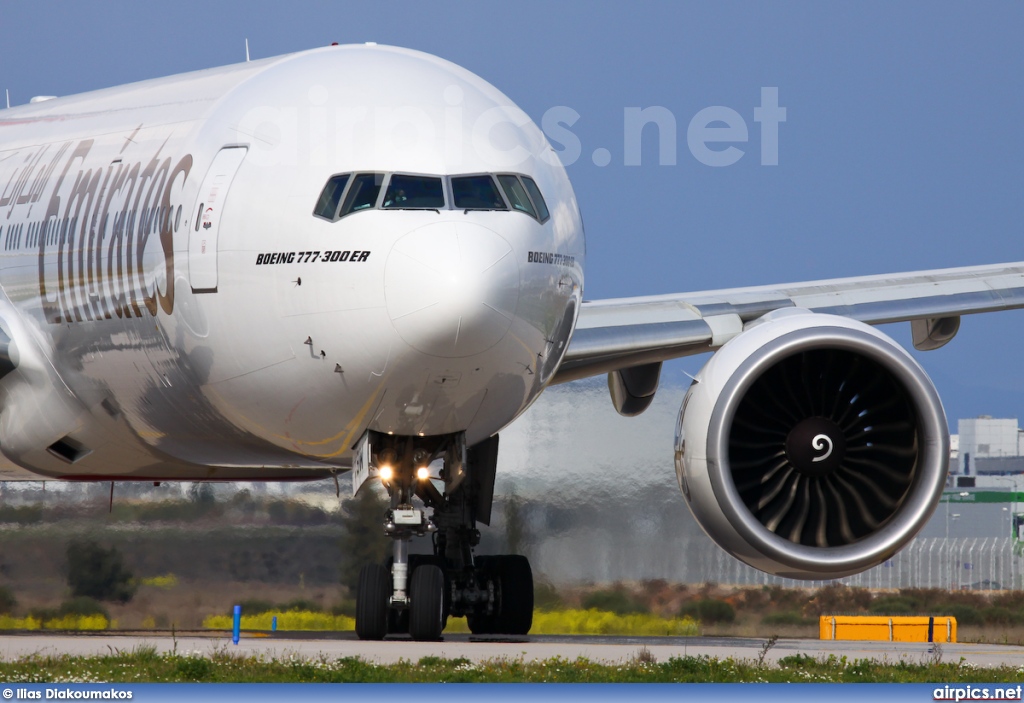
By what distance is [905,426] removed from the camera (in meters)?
12.1

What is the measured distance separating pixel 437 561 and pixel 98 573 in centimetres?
629

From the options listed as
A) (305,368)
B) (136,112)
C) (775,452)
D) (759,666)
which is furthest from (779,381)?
(136,112)

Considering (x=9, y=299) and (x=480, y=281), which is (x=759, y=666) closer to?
(x=480, y=281)

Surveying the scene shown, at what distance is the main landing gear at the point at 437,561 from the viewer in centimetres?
1166

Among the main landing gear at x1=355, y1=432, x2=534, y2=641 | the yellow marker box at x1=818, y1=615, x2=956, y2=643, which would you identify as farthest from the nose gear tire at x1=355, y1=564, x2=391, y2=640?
the yellow marker box at x1=818, y1=615, x2=956, y2=643

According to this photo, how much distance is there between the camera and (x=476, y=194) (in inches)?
419

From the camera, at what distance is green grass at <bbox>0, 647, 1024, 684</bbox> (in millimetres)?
9359

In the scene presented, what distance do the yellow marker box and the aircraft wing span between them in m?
4.92

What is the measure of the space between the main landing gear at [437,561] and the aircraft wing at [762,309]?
1243 mm

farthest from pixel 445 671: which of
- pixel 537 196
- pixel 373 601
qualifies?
pixel 373 601

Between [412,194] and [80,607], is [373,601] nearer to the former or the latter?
[412,194]

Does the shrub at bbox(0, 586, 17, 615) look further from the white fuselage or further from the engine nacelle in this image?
the engine nacelle

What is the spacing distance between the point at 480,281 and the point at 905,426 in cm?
351

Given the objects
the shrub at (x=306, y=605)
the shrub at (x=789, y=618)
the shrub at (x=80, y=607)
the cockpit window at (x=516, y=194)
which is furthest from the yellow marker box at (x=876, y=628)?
the cockpit window at (x=516, y=194)
